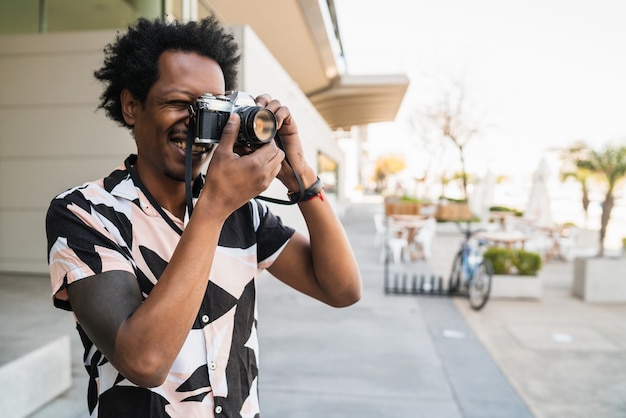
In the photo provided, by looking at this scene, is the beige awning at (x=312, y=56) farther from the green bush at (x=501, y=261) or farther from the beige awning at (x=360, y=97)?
the green bush at (x=501, y=261)

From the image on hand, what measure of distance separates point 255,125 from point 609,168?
8109mm

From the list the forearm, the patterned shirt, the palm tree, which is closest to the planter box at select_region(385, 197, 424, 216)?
the palm tree

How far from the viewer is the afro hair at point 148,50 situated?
3.57 ft

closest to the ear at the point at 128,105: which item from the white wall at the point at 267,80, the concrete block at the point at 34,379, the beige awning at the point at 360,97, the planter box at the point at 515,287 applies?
the concrete block at the point at 34,379

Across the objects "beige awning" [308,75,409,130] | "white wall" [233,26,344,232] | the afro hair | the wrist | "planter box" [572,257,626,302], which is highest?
"beige awning" [308,75,409,130]

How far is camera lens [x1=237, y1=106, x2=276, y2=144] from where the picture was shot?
0.95m

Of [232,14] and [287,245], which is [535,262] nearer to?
[287,245]

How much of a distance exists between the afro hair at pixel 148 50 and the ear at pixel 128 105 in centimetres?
2

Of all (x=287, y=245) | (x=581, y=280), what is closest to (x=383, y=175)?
(x=581, y=280)

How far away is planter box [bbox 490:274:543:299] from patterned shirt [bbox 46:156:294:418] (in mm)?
6209

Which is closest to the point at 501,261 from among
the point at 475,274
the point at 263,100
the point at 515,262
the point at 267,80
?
the point at 515,262

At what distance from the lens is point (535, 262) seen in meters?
6.77

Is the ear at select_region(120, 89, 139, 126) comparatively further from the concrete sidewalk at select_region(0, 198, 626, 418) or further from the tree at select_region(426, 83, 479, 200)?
the tree at select_region(426, 83, 479, 200)

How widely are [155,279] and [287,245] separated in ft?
1.33
